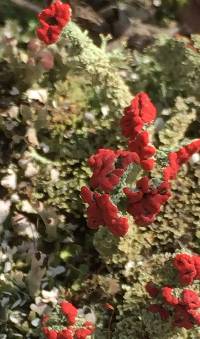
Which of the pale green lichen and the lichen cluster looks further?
the pale green lichen

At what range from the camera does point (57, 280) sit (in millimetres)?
3180

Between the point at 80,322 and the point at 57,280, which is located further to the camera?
the point at 57,280

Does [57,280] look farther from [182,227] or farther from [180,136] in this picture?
[180,136]

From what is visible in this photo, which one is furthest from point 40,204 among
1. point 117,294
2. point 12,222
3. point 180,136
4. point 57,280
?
point 180,136

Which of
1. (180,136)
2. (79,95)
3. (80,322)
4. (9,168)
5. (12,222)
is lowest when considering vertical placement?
(80,322)

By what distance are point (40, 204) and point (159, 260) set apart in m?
0.68

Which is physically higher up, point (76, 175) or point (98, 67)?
point (98, 67)

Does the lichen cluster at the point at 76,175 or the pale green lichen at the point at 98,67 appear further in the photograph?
the pale green lichen at the point at 98,67

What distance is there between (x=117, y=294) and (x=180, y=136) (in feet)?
3.05

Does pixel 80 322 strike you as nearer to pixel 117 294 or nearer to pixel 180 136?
pixel 117 294

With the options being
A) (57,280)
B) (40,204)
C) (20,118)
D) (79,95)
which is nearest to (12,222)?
(40,204)

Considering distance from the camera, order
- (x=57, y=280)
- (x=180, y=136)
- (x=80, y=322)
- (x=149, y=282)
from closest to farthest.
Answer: (x=80, y=322) → (x=149, y=282) → (x=57, y=280) → (x=180, y=136)

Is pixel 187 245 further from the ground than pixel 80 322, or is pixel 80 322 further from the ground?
pixel 187 245

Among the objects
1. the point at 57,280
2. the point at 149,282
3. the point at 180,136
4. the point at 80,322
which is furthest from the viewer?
the point at 180,136
